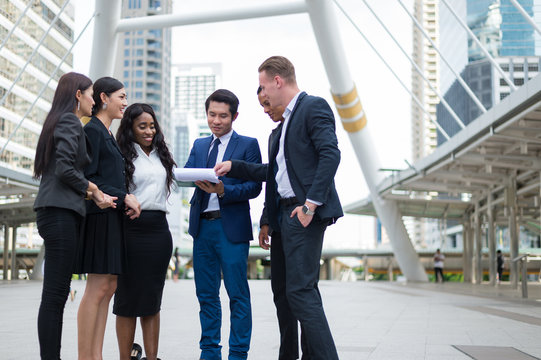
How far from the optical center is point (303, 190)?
12.7 feet

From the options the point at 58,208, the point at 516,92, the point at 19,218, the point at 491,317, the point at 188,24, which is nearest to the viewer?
the point at 58,208

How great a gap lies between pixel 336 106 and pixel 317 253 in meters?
19.7

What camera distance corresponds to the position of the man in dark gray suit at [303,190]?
12.1ft

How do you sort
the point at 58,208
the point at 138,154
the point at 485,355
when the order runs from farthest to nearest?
the point at 485,355
the point at 138,154
the point at 58,208

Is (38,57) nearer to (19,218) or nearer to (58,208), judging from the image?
(19,218)

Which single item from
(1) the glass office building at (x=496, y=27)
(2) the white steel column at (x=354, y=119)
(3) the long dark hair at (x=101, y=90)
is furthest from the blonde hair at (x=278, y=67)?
(1) the glass office building at (x=496, y=27)

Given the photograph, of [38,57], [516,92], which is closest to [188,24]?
[516,92]

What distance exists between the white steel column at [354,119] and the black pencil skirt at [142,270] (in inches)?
534

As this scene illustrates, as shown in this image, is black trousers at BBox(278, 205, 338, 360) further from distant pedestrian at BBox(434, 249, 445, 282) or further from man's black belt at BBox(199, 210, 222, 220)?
distant pedestrian at BBox(434, 249, 445, 282)

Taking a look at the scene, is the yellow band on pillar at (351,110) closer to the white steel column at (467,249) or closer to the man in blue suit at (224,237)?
the white steel column at (467,249)

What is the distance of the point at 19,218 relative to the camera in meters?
34.2

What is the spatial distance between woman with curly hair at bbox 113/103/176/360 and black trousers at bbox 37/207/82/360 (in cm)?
55

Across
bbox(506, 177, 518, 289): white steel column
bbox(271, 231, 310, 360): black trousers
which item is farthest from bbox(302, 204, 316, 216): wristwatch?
bbox(506, 177, 518, 289): white steel column

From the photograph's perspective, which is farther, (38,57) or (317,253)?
(38,57)
